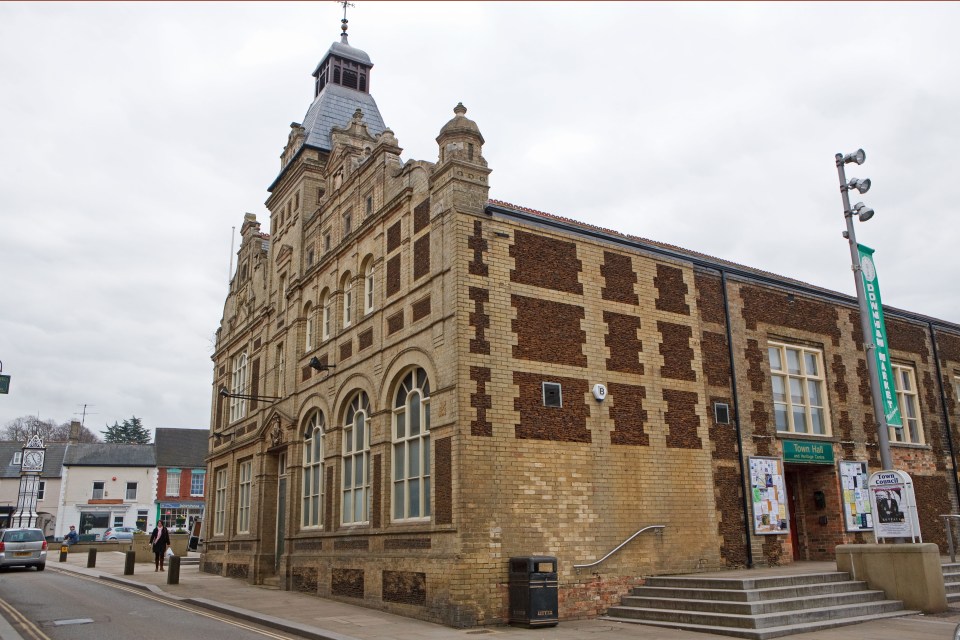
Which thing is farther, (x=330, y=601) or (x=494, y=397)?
(x=330, y=601)

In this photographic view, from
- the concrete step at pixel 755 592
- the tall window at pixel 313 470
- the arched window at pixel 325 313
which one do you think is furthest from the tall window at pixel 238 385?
the concrete step at pixel 755 592

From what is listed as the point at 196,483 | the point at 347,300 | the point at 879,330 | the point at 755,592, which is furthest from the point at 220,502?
the point at 196,483

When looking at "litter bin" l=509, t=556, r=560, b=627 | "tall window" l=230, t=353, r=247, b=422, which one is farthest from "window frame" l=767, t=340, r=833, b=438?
"tall window" l=230, t=353, r=247, b=422

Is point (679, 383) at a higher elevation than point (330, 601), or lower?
higher

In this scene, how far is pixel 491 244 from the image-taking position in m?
15.8

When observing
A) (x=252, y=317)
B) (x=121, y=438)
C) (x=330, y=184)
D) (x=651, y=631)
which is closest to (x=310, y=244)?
(x=330, y=184)

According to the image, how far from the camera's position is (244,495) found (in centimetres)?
2619

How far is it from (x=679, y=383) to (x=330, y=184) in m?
11.5

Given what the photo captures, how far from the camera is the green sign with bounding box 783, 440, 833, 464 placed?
18.8 m

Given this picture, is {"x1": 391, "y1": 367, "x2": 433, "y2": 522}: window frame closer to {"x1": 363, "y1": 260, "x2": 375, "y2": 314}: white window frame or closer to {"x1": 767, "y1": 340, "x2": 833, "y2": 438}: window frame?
{"x1": 363, "y1": 260, "x2": 375, "y2": 314}: white window frame

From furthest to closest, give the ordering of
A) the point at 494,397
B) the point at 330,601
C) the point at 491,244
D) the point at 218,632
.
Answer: the point at 330,601 → the point at 491,244 → the point at 494,397 → the point at 218,632

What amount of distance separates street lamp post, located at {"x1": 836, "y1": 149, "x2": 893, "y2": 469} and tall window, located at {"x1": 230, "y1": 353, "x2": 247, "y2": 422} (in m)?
20.2

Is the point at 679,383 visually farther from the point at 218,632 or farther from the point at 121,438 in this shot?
the point at 121,438

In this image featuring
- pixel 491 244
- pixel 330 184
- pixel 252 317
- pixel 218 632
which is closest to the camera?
pixel 218 632
